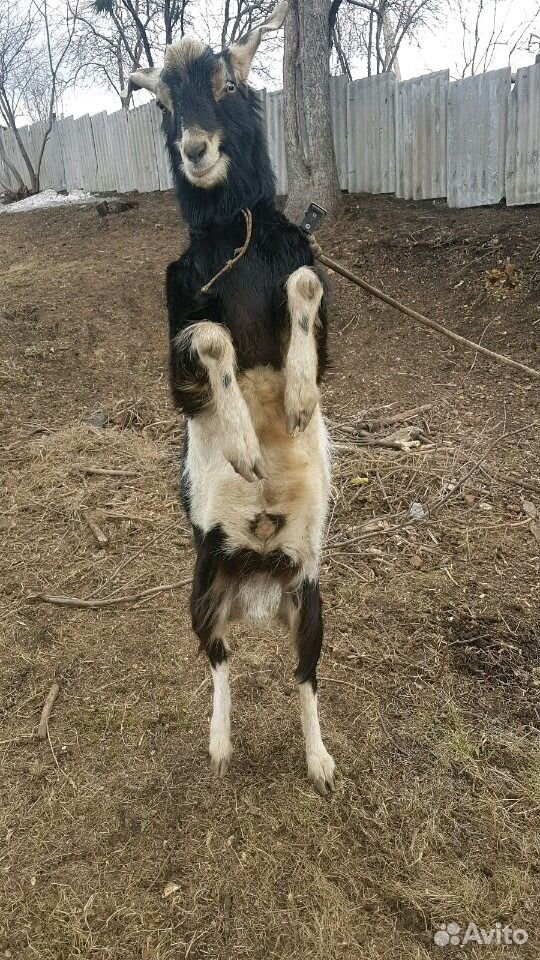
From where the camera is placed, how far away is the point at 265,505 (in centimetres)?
Result: 243

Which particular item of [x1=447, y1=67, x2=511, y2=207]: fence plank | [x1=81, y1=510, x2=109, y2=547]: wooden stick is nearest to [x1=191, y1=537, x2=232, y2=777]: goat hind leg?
[x1=81, y1=510, x2=109, y2=547]: wooden stick

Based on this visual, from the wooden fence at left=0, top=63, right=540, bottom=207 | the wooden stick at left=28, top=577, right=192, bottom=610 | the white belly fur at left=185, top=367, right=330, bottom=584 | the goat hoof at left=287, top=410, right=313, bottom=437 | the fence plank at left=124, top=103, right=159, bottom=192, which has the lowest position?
the wooden stick at left=28, top=577, right=192, bottom=610

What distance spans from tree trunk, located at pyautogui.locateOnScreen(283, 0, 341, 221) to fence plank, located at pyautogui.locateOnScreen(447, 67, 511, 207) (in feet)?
5.10

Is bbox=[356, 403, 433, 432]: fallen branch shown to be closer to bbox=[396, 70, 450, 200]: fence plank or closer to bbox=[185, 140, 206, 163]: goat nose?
bbox=[185, 140, 206, 163]: goat nose

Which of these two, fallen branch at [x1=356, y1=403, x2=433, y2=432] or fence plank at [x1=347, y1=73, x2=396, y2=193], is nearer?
fallen branch at [x1=356, y1=403, x2=433, y2=432]

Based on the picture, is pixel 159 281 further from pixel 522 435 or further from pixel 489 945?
pixel 489 945

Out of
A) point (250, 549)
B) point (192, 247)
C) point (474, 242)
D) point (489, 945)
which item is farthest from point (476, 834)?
point (474, 242)

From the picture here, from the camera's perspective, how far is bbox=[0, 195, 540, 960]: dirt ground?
7.36 feet

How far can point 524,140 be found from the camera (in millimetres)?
7875

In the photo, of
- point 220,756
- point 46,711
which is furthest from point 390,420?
point 46,711

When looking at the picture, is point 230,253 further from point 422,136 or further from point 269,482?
point 422,136

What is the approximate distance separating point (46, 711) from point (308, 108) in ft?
26.7

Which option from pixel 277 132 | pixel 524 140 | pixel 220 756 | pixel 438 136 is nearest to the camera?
pixel 220 756

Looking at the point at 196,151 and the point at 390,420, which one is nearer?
the point at 196,151
